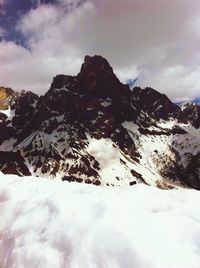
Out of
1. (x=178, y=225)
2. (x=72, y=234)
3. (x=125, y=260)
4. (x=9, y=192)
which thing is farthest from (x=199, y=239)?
(x=9, y=192)

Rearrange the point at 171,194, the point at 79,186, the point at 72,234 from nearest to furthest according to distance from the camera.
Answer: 1. the point at 72,234
2. the point at 171,194
3. the point at 79,186

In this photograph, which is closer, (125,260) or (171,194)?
(125,260)

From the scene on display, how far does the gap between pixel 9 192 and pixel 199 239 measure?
9059 mm

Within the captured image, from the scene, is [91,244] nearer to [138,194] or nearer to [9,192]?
[138,194]

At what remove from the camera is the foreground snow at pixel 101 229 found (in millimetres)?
10367

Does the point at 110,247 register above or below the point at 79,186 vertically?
below

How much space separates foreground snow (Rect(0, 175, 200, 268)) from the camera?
10.4 m

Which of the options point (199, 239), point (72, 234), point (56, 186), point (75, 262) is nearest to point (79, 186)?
point (56, 186)

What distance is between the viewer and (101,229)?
454 inches

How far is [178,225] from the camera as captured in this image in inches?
444

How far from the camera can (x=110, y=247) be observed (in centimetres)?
1083

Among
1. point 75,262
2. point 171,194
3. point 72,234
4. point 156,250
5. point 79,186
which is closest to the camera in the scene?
point 156,250

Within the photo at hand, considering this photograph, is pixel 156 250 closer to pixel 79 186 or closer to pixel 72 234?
pixel 72 234

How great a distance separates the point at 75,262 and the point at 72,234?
1.07 meters
